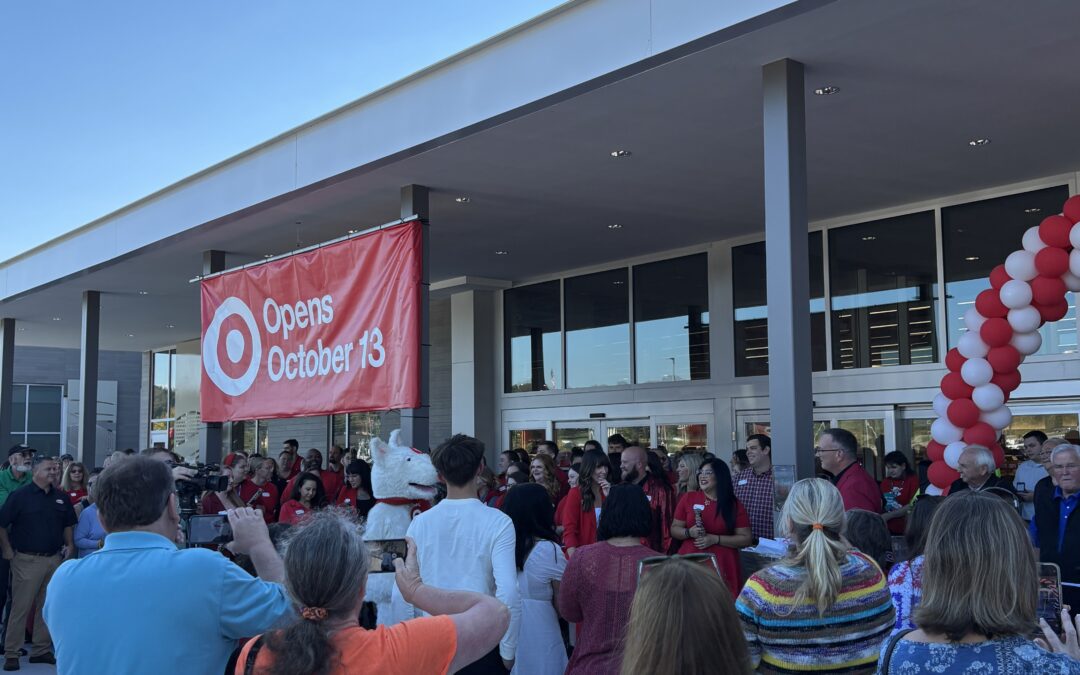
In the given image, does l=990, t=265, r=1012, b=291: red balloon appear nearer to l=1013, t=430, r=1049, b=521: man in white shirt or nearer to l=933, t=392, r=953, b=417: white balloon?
l=933, t=392, r=953, b=417: white balloon

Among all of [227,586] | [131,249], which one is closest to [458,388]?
[131,249]

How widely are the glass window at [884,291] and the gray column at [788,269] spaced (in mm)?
4551

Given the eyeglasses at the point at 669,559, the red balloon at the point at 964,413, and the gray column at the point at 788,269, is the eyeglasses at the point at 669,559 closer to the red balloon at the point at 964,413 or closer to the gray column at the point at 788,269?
the gray column at the point at 788,269

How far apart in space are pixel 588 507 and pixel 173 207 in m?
7.02

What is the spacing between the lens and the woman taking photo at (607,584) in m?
3.60

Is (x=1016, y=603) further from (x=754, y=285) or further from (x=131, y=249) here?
(x=131, y=249)

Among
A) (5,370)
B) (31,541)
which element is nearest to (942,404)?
(31,541)

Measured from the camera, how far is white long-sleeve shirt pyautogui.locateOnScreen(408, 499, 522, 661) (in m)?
Answer: 3.94

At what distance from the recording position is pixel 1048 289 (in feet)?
23.5

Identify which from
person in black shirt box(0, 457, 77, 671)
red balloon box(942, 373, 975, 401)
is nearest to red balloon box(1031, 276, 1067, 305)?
red balloon box(942, 373, 975, 401)

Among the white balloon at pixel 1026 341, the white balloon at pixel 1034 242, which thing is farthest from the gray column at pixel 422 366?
the white balloon at pixel 1034 242

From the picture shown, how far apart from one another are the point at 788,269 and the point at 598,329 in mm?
7823

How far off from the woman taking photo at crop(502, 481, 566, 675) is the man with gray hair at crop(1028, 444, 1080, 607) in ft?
9.03

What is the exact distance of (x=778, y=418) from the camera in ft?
21.1
